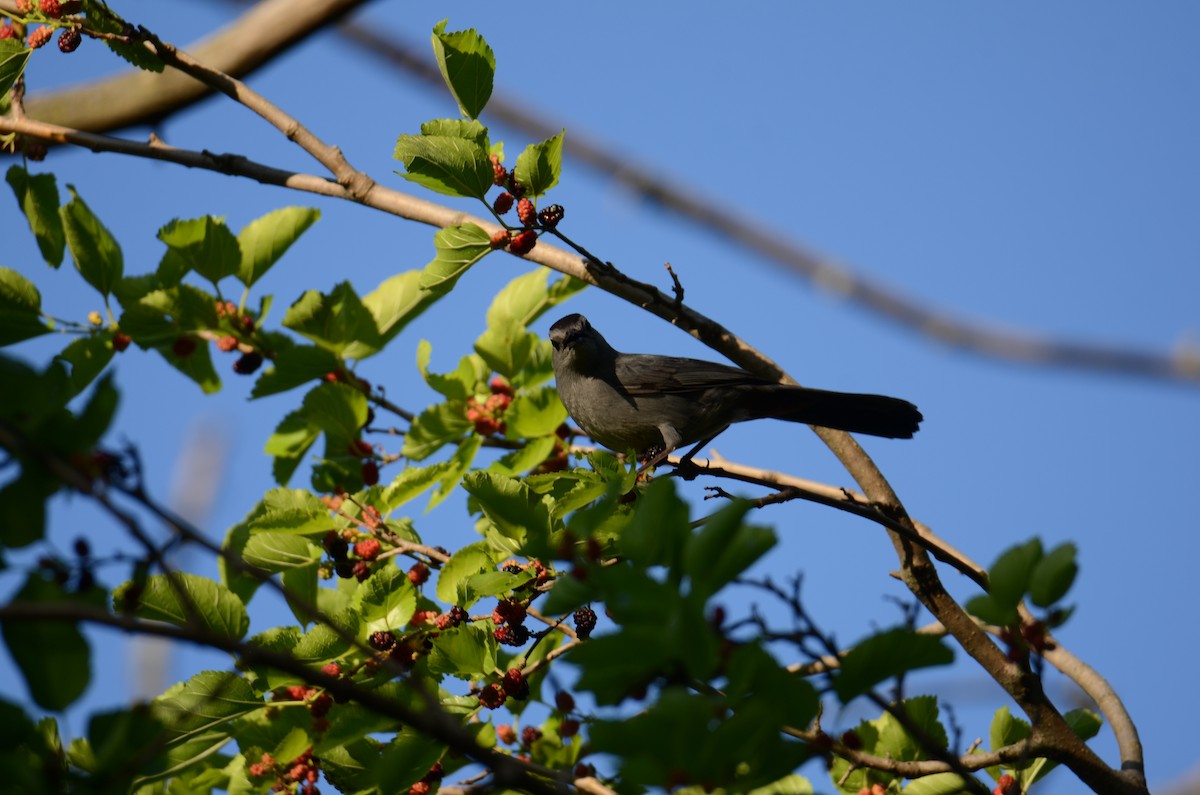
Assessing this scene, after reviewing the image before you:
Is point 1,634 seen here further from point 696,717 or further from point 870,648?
point 870,648

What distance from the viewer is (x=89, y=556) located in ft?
7.41

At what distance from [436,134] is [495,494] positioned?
4.92ft

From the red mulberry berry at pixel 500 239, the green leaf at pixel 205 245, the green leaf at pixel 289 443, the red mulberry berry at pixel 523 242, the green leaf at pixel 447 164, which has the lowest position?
the green leaf at pixel 289 443

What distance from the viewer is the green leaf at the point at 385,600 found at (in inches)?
133

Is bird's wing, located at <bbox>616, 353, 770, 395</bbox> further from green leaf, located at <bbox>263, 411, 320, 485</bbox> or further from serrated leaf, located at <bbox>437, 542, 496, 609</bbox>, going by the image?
serrated leaf, located at <bbox>437, 542, 496, 609</bbox>

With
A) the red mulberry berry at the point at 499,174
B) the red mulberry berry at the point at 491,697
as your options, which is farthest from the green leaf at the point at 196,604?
the red mulberry berry at the point at 499,174

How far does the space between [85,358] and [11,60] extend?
110cm

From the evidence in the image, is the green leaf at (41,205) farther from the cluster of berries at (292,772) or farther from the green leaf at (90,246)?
the cluster of berries at (292,772)

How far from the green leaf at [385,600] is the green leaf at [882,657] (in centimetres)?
161

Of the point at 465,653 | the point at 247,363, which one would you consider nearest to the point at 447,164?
the point at 465,653

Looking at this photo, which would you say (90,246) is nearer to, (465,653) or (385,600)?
(385,600)

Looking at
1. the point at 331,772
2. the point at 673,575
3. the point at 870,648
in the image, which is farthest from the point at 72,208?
the point at 870,648

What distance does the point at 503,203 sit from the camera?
12.2 feet

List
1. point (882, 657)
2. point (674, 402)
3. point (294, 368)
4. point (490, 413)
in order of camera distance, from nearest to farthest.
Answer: point (882, 657) → point (294, 368) → point (490, 413) → point (674, 402)
